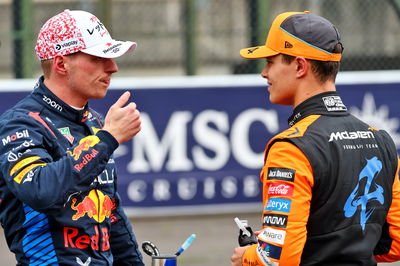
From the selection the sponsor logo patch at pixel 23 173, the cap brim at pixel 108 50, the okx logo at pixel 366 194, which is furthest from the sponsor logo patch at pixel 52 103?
the okx logo at pixel 366 194

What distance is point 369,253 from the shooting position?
3.46 m

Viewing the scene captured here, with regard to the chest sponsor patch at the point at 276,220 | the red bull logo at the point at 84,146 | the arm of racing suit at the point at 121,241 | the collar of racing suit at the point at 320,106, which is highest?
the collar of racing suit at the point at 320,106

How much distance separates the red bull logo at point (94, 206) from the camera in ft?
11.7

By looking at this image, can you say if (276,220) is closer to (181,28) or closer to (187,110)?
(187,110)

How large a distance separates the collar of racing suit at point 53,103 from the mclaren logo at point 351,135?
1.05 metres

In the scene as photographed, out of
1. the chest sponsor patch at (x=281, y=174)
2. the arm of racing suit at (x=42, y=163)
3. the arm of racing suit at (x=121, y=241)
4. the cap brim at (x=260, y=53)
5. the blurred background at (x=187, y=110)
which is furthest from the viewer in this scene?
the blurred background at (x=187, y=110)

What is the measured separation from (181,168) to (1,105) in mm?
1917

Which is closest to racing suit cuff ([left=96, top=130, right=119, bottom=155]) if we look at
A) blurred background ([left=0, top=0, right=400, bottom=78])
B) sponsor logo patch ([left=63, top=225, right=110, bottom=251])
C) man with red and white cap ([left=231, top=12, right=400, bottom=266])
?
sponsor logo patch ([left=63, top=225, right=110, bottom=251])

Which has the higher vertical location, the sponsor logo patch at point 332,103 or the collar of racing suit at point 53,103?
the sponsor logo patch at point 332,103

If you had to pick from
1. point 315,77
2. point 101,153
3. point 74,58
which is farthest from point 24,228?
point 315,77

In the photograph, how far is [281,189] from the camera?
Result: 128 inches

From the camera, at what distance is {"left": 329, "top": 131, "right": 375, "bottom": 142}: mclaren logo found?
338cm

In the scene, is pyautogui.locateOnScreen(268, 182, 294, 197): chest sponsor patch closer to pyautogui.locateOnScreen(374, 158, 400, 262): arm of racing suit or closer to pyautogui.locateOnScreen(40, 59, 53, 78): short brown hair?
pyautogui.locateOnScreen(374, 158, 400, 262): arm of racing suit

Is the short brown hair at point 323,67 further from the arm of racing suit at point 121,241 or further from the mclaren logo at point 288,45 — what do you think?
the arm of racing suit at point 121,241
